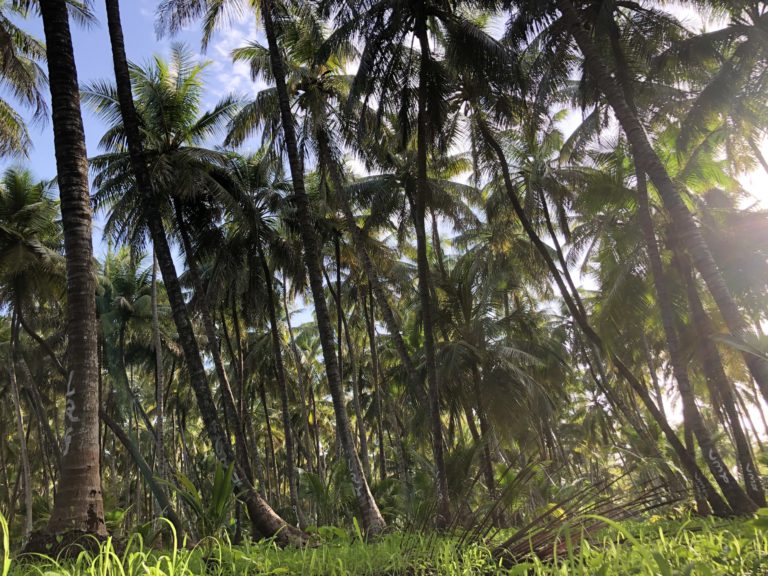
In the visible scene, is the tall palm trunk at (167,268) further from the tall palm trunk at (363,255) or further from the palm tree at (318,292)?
the tall palm trunk at (363,255)

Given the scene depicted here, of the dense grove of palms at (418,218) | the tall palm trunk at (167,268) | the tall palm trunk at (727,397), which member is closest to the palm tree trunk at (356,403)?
the dense grove of palms at (418,218)

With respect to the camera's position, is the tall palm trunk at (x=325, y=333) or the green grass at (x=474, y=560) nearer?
the green grass at (x=474, y=560)

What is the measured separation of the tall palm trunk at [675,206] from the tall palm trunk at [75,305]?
8159 millimetres

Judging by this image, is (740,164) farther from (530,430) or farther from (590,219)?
(530,430)

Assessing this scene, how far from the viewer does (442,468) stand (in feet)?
35.6

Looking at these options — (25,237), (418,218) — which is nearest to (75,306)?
(418,218)

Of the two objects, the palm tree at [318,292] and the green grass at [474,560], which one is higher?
the palm tree at [318,292]

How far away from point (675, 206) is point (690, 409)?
3.63 m

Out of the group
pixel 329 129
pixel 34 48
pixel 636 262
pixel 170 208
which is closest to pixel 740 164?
pixel 636 262

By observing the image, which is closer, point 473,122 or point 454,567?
point 454,567

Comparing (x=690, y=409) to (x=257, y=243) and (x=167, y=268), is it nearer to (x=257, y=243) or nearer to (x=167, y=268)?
(x=167, y=268)

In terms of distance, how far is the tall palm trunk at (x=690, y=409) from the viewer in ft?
26.0

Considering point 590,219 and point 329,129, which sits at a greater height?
point 329,129

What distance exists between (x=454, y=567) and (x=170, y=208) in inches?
567
